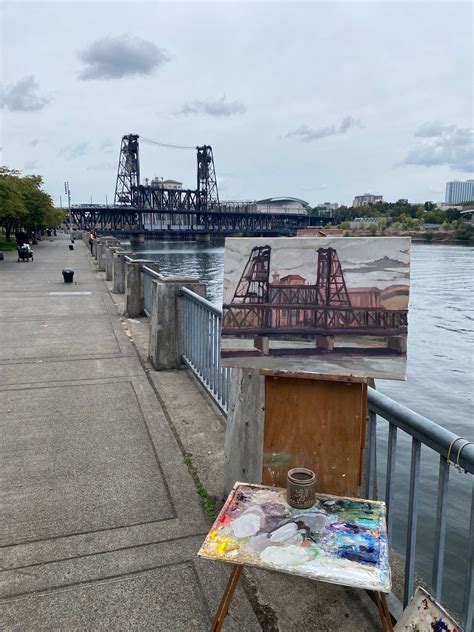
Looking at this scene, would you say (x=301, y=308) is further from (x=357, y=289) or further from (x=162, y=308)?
(x=162, y=308)

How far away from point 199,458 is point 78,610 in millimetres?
1819

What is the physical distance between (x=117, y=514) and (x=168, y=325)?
3.59m

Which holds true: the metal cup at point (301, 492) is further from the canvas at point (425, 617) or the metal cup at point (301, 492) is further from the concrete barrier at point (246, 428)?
the concrete barrier at point (246, 428)

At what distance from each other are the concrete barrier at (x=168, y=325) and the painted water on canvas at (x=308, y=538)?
449cm

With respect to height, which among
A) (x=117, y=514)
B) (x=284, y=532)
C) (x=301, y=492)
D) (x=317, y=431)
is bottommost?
(x=117, y=514)

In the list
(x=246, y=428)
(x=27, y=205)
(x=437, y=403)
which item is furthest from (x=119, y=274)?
(x=27, y=205)

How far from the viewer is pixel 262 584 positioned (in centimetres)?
297

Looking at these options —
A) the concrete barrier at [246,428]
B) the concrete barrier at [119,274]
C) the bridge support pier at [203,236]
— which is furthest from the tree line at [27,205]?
the bridge support pier at [203,236]

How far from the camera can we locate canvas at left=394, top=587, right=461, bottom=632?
7.31ft

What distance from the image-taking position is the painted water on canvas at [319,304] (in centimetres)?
254

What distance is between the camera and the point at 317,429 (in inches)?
106

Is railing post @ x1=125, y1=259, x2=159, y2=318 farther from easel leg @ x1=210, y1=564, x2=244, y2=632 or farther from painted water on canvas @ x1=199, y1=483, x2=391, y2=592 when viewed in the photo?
easel leg @ x1=210, y1=564, x2=244, y2=632

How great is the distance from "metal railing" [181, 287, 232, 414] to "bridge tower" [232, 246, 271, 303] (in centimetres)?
221

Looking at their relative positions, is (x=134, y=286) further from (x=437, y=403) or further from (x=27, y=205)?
(x=27, y=205)
